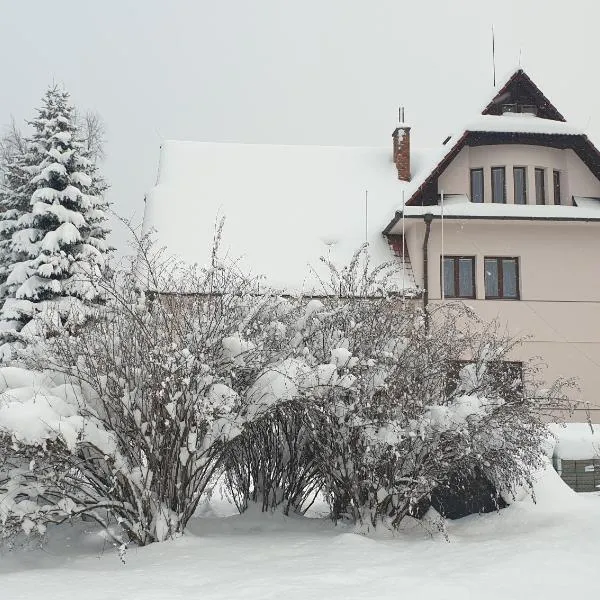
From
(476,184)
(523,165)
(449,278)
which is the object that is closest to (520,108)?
(523,165)

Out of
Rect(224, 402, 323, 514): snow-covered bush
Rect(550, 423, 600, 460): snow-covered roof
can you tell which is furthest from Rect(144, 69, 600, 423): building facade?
Rect(224, 402, 323, 514): snow-covered bush

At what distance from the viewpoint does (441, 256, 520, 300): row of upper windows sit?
63.0ft

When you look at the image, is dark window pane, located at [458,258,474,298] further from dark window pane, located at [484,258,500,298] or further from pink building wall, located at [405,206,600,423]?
dark window pane, located at [484,258,500,298]

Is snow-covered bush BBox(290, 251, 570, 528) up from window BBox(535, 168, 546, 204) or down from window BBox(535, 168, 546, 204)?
down

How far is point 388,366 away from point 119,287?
325 centimetres

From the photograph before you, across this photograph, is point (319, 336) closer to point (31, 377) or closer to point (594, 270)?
point (31, 377)

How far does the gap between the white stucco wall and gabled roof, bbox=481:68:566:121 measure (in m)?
0.95

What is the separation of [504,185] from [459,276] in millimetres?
2531

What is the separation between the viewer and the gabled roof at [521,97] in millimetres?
19703

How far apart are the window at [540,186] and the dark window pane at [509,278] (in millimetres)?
1678

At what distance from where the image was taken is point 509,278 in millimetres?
19406

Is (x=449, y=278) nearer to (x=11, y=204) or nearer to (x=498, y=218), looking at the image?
(x=498, y=218)

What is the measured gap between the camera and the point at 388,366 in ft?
28.9

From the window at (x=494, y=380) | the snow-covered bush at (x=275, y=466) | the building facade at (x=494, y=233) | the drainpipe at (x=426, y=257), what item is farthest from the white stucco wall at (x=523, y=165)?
the snow-covered bush at (x=275, y=466)
